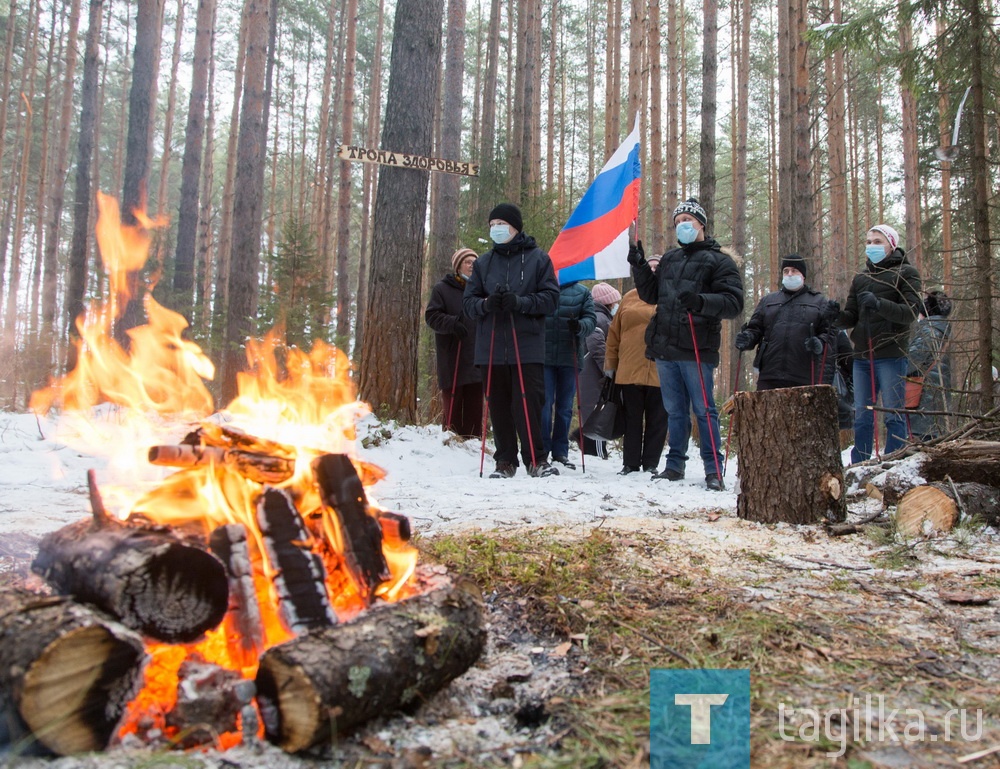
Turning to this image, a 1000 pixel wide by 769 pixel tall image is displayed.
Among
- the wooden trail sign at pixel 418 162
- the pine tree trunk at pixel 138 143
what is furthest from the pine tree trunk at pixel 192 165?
the wooden trail sign at pixel 418 162

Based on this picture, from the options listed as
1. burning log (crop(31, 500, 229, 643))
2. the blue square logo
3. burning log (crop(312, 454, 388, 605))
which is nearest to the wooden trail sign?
burning log (crop(312, 454, 388, 605))

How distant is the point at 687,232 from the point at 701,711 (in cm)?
482

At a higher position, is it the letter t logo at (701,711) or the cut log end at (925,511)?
the cut log end at (925,511)

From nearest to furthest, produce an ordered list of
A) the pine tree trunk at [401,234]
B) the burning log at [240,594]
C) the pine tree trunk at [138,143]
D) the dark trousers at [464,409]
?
the burning log at [240,594] < the pine tree trunk at [401,234] < the dark trousers at [464,409] < the pine tree trunk at [138,143]

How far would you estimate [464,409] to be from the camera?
780 centimetres

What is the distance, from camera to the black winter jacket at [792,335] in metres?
6.42

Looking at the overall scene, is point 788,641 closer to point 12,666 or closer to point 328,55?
point 12,666

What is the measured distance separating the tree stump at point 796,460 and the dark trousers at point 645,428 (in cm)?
233

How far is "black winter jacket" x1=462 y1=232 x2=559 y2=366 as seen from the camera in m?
6.06

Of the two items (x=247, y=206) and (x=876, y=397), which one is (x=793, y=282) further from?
(x=247, y=206)

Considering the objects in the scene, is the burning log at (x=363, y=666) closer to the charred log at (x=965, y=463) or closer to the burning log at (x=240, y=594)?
the burning log at (x=240, y=594)

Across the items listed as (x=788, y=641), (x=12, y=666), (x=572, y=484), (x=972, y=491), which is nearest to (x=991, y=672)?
(x=788, y=641)

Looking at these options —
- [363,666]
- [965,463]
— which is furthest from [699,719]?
[965,463]

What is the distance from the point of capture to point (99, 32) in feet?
49.2
